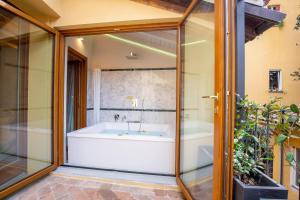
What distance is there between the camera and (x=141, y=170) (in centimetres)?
257

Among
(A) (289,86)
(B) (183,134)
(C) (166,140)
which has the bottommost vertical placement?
(C) (166,140)

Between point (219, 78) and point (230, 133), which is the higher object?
point (219, 78)

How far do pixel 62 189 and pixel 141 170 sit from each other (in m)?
1.04

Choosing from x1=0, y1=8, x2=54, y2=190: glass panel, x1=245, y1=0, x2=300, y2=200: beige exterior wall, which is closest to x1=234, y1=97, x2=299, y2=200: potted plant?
x1=0, y1=8, x2=54, y2=190: glass panel

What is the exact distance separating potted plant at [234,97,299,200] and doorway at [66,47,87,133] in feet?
11.9

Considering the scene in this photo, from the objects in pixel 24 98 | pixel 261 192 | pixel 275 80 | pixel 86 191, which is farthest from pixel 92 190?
pixel 275 80

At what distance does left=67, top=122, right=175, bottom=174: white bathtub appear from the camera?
2.52 meters

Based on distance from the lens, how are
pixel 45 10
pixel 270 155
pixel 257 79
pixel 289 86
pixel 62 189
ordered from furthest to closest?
pixel 257 79 < pixel 289 86 < pixel 45 10 < pixel 62 189 < pixel 270 155

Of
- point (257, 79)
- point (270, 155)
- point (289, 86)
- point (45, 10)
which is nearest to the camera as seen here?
point (270, 155)

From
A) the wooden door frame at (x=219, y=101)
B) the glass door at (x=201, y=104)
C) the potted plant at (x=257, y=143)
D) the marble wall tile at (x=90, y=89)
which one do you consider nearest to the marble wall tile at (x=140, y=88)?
the marble wall tile at (x=90, y=89)

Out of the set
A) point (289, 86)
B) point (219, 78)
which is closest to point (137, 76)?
point (219, 78)

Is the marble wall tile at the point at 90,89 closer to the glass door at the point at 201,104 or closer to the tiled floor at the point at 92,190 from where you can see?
the tiled floor at the point at 92,190

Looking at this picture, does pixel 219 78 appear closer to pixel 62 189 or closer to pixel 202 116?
pixel 202 116

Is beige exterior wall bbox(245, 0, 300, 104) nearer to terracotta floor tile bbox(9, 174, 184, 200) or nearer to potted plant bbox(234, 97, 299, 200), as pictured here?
potted plant bbox(234, 97, 299, 200)
